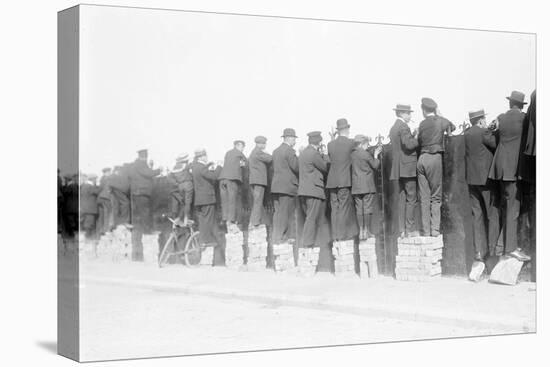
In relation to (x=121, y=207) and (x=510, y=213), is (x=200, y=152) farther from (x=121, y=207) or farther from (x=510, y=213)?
(x=510, y=213)

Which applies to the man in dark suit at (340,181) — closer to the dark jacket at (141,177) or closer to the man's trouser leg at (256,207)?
the man's trouser leg at (256,207)

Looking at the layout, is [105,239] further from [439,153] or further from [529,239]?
[529,239]

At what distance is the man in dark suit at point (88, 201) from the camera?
13.2 meters

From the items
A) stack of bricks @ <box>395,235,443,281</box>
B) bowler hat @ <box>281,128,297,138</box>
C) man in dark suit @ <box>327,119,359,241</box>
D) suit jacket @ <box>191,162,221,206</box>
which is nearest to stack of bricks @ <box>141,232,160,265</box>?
suit jacket @ <box>191,162,221,206</box>

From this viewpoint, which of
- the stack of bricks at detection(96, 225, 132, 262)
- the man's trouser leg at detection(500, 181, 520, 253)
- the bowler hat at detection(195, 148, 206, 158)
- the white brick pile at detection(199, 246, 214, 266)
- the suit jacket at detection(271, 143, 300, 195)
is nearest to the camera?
the stack of bricks at detection(96, 225, 132, 262)

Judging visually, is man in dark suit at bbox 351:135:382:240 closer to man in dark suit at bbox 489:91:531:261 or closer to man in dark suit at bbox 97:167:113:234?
man in dark suit at bbox 489:91:531:261

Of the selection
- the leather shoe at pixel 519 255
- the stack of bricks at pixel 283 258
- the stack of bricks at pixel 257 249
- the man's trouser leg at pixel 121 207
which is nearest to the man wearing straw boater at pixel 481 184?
the leather shoe at pixel 519 255

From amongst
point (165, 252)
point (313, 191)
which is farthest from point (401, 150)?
point (165, 252)

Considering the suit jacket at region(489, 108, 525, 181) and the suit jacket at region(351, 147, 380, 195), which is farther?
the suit jacket at region(489, 108, 525, 181)

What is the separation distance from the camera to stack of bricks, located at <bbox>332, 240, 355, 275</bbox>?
14836mm

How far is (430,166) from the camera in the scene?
15.2m

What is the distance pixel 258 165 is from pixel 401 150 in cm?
185

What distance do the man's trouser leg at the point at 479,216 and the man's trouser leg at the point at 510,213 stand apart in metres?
0.28

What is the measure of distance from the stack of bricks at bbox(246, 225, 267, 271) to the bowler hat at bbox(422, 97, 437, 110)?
101 inches
